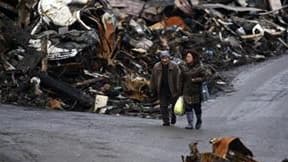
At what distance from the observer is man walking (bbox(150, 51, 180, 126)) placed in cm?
1386

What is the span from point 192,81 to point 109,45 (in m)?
7.67

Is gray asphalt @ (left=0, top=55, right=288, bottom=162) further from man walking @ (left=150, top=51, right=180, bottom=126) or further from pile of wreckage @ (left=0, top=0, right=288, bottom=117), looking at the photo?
pile of wreckage @ (left=0, top=0, right=288, bottom=117)

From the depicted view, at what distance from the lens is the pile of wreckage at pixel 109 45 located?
1839cm

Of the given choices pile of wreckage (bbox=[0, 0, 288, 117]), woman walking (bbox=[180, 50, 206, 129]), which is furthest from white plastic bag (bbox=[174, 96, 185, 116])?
pile of wreckage (bbox=[0, 0, 288, 117])

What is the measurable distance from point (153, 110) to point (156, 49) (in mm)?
5209

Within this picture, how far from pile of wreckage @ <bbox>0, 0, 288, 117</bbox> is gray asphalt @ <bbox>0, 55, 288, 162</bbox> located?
59.9 inches

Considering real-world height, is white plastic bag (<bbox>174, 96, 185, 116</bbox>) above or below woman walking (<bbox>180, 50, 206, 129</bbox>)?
below

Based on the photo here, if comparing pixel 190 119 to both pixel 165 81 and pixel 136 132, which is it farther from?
pixel 136 132

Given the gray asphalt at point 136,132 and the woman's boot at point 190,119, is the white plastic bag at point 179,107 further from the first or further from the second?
the gray asphalt at point 136,132

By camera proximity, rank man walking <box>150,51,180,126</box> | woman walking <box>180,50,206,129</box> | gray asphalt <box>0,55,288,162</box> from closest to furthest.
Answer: gray asphalt <box>0,55,288,162</box>, woman walking <box>180,50,206,129</box>, man walking <box>150,51,180,126</box>

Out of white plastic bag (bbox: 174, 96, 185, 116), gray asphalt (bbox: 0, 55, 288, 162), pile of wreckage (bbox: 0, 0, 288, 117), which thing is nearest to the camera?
gray asphalt (bbox: 0, 55, 288, 162)

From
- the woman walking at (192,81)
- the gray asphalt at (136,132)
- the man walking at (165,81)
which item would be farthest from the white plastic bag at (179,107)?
the gray asphalt at (136,132)

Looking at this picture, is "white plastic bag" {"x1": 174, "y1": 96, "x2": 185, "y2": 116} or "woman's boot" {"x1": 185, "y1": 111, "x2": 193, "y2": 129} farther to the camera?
"woman's boot" {"x1": 185, "y1": 111, "x2": 193, "y2": 129}

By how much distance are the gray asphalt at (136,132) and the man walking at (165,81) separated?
61 centimetres
